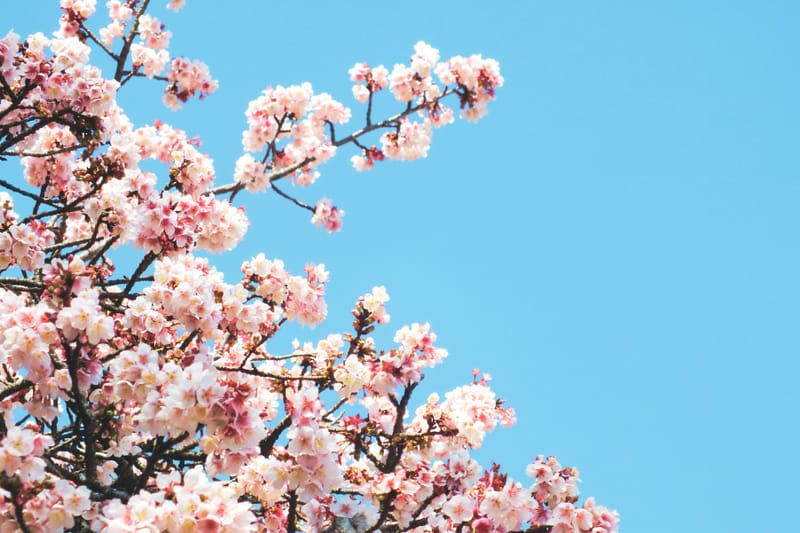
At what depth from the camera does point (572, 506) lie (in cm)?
528

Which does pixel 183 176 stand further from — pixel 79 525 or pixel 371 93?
pixel 371 93

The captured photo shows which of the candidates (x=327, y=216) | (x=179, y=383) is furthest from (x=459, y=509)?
(x=327, y=216)

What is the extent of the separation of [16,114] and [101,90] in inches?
35.5

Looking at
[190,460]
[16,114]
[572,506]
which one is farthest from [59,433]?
[572,506]

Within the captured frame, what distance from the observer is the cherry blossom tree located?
420 centimetres

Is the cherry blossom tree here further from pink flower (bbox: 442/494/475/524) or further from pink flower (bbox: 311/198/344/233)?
pink flower (bbox: 311/198/344/233)

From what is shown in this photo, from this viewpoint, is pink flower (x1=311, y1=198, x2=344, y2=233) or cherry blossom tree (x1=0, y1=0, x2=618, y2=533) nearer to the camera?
cherry blossom tree (x1=0, y1=0, x2=618, y2=533)

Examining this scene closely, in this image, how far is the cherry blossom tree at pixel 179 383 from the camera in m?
4.20

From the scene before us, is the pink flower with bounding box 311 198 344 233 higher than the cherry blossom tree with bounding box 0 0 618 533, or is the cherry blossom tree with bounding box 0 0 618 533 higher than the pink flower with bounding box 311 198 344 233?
the pink flower with bounding box 311 198 344 233

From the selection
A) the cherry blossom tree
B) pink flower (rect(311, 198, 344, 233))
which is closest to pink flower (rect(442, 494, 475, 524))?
the cherry blossom tree

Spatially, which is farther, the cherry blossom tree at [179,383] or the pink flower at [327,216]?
the pink flower at [327,216]

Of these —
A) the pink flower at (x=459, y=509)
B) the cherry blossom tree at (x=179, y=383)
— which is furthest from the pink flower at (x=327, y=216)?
the pink flower at (x=459, y=509)

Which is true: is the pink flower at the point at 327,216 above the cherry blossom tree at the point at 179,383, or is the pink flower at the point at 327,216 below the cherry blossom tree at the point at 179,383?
above

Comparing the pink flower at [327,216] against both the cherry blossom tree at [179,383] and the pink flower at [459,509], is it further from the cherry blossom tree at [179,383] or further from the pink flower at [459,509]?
the pink flower at [459,509]
